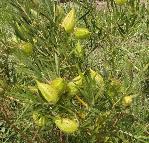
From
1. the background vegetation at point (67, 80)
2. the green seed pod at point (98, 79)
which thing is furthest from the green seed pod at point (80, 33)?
the green seed pod at point (98, 79)

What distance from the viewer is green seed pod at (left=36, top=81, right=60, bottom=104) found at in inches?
33.9

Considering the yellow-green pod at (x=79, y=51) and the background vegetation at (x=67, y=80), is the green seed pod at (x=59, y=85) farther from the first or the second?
the yellow-green pod at (x=79, y=51)

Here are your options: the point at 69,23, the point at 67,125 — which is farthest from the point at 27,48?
the point at 67,125

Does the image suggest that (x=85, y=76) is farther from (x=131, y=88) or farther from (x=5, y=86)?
(x=5, y=86)

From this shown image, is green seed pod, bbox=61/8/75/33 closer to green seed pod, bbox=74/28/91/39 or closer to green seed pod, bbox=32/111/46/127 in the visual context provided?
green seed pod, bbox=74/28/91/39

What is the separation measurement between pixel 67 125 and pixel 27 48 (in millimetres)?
234

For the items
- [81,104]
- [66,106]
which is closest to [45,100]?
[66,106]

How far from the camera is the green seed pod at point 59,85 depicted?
876 millimetres

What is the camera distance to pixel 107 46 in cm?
130

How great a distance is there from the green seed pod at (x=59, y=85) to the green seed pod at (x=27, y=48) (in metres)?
0.15

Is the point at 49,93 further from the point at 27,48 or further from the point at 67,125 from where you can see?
the point at 27,48

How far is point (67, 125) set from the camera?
90 cm

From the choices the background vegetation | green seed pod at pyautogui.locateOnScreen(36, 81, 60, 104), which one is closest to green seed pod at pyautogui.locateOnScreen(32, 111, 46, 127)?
the background vegetation

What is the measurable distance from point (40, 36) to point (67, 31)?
0.30ft
